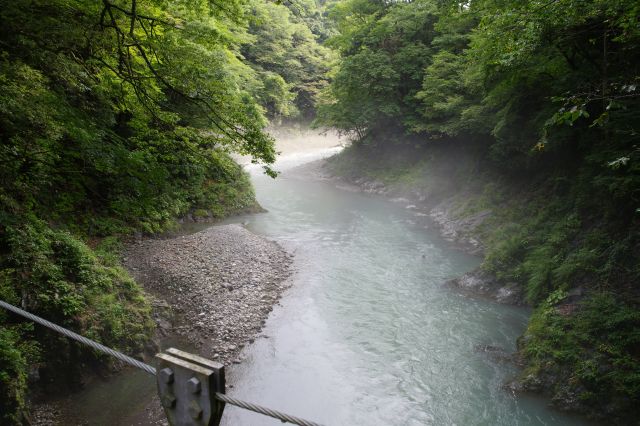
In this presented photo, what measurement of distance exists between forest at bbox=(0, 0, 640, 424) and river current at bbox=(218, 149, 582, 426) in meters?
0.94

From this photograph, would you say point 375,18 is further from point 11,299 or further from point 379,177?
point 11,299

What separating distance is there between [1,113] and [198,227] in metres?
10.5

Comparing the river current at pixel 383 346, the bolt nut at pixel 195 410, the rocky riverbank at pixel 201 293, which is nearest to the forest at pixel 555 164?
the river current at pixel 383 346

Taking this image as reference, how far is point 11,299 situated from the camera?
18.8 feet

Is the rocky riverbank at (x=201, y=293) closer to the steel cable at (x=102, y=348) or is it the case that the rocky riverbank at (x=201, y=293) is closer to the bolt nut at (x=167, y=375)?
the steel cable at (x=102, y=348)

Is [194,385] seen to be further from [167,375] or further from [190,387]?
[167,375]

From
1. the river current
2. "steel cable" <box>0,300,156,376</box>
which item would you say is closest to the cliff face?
the river current

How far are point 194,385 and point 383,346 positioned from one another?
7.18m

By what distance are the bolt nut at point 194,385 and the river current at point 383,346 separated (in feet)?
16.4

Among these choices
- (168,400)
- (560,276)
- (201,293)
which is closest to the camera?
(168,400)

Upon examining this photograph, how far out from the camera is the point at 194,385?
78.1 inches

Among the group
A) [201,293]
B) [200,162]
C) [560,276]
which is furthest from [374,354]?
[200,162]

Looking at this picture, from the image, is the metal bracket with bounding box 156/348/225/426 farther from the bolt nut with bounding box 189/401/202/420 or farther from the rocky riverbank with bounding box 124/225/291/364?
the rocky riverbank with bounding box 124/225/291/364

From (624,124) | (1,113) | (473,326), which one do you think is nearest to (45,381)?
(1,113)
